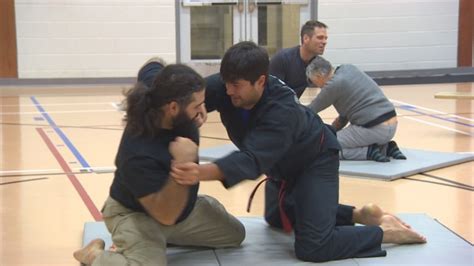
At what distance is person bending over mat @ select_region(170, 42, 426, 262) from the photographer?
129 inches

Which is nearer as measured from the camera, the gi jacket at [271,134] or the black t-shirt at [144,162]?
the black t-shirt at [144,162]

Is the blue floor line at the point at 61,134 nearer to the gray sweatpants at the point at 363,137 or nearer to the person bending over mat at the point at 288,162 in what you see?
the gray sweatpants at the point at 363,137

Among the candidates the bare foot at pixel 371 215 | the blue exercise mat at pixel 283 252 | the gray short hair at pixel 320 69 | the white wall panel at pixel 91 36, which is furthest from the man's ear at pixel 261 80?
the white wall panel at pixel 91 36

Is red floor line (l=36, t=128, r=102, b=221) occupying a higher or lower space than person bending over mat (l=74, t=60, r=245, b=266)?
lower

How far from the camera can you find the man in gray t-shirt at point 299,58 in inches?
248

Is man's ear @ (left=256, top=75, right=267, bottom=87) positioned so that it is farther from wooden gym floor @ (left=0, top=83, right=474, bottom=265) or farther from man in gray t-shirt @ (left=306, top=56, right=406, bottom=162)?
man in gray t-shirt @ (left=306, top=56, right=406, bottom=162)

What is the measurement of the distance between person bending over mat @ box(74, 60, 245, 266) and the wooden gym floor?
1.76 ft

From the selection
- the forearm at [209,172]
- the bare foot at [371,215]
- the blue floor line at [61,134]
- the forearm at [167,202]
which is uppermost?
the forearm at [209,172]

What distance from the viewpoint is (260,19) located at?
12727 mm

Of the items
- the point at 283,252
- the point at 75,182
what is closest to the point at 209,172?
the point at 283,252

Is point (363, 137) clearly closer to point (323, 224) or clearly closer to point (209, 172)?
point (323, 224)

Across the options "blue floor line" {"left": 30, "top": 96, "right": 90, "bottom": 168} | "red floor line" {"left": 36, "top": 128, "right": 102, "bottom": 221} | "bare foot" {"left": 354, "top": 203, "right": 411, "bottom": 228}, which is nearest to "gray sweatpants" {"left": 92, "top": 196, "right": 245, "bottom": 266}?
"bare foot" {"left": 354, "top": 203, "right": 411, "bottom": 228}

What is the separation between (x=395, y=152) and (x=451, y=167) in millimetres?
454

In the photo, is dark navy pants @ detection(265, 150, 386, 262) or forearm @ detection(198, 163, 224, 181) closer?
forearm @ detection(198, 163, 224, 181)
